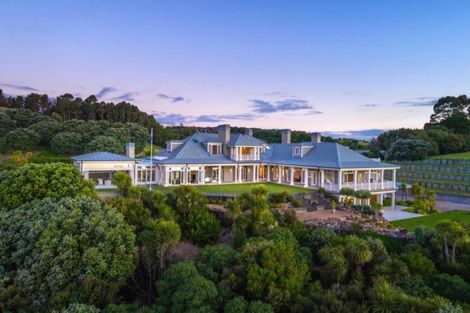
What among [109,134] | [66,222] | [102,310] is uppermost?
[109,134]

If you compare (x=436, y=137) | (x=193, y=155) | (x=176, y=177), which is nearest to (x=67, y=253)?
(x=176, y=177)

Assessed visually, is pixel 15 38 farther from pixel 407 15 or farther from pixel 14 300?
pixel 407 15

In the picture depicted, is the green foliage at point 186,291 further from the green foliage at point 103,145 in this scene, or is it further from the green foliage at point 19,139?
the green foliage at point 19,139

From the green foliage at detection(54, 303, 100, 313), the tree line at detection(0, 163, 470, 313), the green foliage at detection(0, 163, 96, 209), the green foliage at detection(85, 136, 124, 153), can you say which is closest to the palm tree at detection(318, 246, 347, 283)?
the tree line at detection(0, 163, 470, 313)

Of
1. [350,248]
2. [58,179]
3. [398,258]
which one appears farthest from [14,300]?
[398,258]

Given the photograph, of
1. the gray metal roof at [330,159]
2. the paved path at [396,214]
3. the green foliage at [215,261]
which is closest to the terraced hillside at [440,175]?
the gray metal roof at [330,159]
